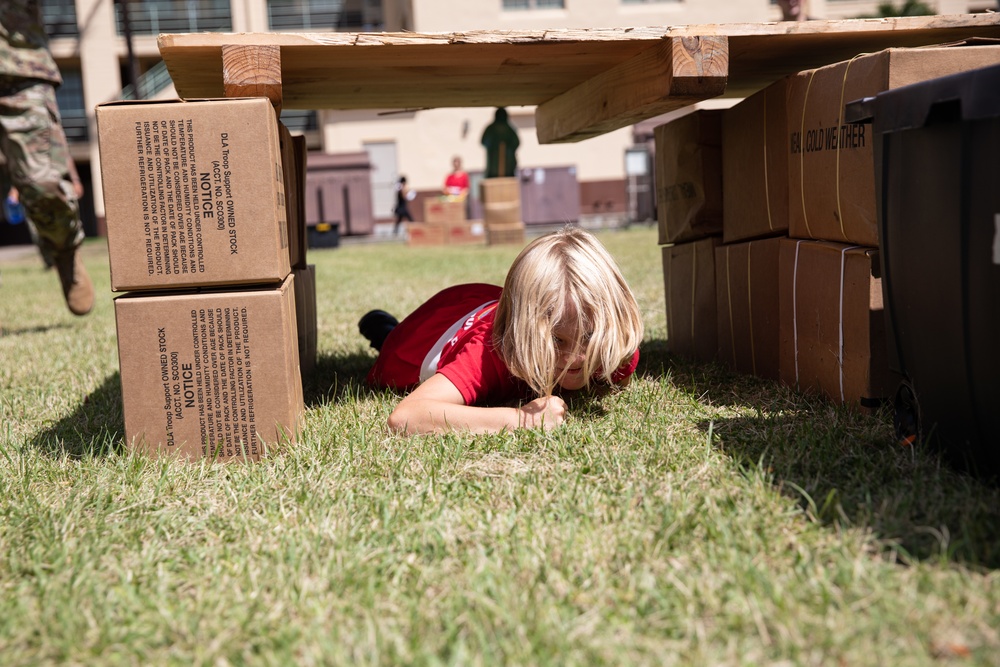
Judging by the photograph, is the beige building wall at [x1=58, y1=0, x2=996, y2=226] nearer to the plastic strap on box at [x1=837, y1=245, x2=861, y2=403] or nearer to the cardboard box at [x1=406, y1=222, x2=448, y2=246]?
the cardboard box at [x1=406, y1=222, x2=448, y2=246]

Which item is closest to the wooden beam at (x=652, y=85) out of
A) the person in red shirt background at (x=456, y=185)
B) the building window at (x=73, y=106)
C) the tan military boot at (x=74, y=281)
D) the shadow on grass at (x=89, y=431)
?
the shadow on grass at (x=89, y=431)

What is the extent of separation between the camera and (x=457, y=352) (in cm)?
278

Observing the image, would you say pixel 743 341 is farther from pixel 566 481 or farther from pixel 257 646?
pixel 257 646

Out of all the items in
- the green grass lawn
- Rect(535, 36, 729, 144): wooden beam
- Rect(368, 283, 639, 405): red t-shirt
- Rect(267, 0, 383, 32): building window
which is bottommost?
the green grass lawn

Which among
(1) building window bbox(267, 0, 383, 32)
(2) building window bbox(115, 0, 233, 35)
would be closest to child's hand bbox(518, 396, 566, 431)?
(1) building window bbox(267, 0, 383, 32)

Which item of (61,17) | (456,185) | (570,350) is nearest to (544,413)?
(570,350)

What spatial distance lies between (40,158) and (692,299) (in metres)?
3.62

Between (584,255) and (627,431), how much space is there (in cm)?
49

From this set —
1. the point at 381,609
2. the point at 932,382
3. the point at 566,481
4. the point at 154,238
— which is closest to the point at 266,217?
the point at 154,238

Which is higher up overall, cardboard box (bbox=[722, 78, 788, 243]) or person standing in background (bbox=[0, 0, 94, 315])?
person standing in background (bbox=[0, 0, 94, 315])

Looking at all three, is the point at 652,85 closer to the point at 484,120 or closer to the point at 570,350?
the point at 570,350

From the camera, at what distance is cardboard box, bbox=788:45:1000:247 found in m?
2.30

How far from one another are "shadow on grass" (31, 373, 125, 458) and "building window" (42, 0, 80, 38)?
27454 millimetres

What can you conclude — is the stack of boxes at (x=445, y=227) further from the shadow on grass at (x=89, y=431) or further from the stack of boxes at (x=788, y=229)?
the shadow on grass at (x=89, y=431)
